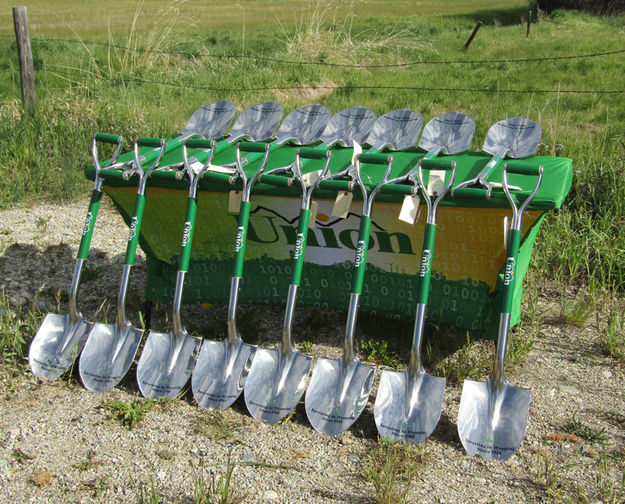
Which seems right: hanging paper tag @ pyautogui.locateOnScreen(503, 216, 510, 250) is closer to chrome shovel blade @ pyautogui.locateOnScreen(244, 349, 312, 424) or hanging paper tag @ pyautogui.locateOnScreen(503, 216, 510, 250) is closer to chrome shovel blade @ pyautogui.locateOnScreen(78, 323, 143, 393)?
chrome shovel blade @ pyautogui.locateOnScreen(244, 349, 312, 424)

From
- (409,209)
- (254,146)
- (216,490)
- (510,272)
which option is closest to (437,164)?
(409,209)

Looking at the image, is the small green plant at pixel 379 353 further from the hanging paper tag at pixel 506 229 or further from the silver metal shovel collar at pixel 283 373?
the hanging paper tag at pixel 506 229

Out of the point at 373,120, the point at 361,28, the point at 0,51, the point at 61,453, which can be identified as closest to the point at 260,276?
the point at 373,120

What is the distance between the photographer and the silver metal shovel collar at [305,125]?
4.18 meters

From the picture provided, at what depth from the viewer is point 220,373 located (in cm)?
353

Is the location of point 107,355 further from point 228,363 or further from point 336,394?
point 336,394

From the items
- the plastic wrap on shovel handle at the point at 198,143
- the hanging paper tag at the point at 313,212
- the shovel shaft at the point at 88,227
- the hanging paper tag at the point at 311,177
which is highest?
the plastic wrap on shovel handle at the point at 198,143

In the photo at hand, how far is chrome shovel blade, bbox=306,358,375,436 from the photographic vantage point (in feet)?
10.7

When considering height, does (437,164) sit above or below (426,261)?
above

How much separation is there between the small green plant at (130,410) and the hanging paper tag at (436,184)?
164 centimetres

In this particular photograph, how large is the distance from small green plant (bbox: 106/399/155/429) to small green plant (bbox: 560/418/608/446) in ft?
6.21

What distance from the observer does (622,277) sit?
4.54 m

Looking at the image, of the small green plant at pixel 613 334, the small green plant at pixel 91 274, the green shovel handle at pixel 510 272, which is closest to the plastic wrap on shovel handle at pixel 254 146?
the green shovel handle at pixel 510 272

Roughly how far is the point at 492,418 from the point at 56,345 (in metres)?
2.20
